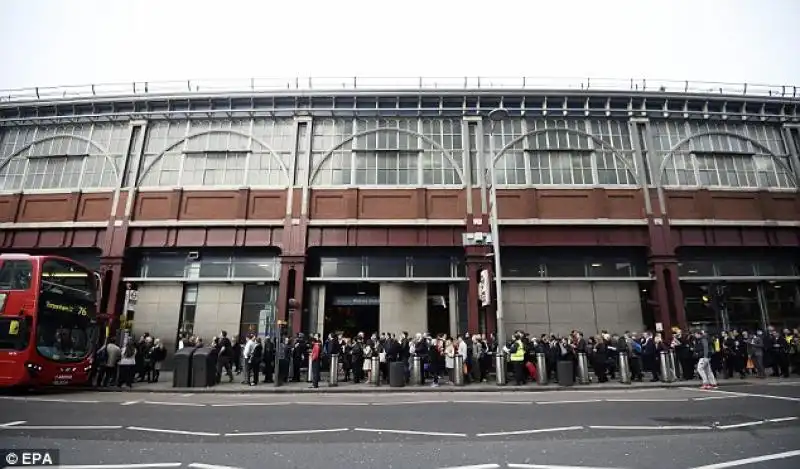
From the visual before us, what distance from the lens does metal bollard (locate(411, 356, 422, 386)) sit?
14039 mm

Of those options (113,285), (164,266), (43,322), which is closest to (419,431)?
(43,322)

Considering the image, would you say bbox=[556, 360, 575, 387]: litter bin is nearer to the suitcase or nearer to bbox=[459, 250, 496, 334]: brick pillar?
the suitcase

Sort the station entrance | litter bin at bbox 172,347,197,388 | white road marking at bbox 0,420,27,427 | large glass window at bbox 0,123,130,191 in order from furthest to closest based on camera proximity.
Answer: large glass window at bbox 0,123,130,191 → the station entrance → litter bin at bbox 172,347,197,388 → white road marking at bbox 0,420,27,427

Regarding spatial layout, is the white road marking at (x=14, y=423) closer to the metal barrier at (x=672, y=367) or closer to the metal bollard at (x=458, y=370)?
the metal bollard at (x=458, y=370)

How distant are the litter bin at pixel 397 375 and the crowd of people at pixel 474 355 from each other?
24.3 inches

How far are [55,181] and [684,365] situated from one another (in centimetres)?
2828

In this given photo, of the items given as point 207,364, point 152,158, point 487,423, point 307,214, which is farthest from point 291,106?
point 487,423

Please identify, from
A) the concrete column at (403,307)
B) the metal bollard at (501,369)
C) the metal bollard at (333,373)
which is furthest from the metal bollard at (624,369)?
the metal bollard at (333,373)

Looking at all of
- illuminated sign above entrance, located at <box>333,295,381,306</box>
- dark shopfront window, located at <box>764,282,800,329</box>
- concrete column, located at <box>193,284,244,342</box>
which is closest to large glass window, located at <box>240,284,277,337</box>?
concrete column, located at <box>193,284,244,342</box>

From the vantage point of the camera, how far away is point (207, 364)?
1381 centimetres

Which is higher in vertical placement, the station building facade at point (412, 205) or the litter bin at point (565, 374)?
the station building facade at point (412, 205)

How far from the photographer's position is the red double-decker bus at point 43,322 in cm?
1123

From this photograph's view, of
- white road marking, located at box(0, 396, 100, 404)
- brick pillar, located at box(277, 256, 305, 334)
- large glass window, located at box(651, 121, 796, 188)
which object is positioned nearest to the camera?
white road marking, located at box(0, 396, 100, 404)

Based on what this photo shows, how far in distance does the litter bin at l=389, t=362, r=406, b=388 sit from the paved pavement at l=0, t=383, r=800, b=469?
2800mm
